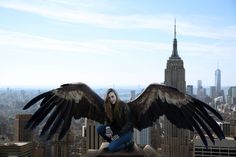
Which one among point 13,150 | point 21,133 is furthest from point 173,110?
point 21,133

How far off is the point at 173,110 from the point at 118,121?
30.4 inches

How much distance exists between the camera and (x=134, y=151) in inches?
254

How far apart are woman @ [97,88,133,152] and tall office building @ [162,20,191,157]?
33984mm

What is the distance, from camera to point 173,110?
6594 mm

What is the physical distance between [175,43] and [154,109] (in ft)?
171

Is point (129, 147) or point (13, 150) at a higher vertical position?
point (129, 147)

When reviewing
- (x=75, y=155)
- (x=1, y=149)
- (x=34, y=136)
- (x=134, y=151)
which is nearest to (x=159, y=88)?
(x=134, y=151)

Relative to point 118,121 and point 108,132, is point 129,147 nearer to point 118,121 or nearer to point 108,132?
point 118,121

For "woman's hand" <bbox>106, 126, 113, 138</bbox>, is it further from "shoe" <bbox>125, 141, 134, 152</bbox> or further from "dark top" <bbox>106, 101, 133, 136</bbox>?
"shoe" <bbox>125, 141, 134, 152</bbox>

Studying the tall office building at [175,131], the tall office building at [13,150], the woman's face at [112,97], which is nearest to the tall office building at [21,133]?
the tall office building at [13,150]

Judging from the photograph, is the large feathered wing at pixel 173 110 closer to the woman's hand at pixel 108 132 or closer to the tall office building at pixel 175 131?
the woman's hand at pixel 108 132

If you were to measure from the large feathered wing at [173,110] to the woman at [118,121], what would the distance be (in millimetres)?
175

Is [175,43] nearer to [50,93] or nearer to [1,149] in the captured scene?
[1,149]

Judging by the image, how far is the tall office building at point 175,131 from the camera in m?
48.8
